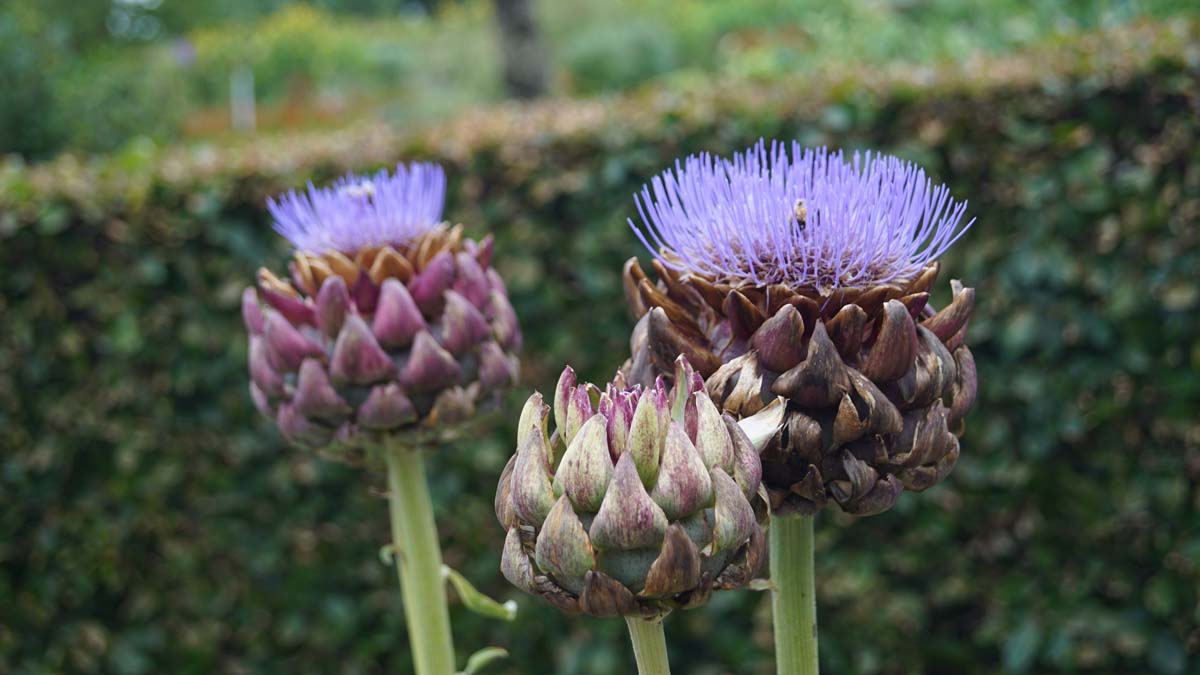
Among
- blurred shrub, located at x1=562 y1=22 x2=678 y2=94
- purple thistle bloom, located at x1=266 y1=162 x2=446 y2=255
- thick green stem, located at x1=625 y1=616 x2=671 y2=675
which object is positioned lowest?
thick green stem, located at x1=625 y1=616 x2=671 y2=675

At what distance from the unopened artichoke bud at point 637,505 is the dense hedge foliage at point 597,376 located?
1601 mm

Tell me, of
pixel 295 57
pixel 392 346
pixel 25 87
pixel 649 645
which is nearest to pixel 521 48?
pixel 25 87

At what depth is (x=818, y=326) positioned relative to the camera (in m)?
0.85

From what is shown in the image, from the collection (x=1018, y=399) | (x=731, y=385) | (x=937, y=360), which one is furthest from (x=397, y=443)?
(x=1018, y=399)

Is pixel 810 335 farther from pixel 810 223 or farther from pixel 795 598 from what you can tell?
pixel 795 598

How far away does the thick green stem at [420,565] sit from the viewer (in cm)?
134

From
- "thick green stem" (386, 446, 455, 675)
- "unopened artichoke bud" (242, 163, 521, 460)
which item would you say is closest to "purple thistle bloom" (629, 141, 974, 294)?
"unopened artichoke bud" (242, 163, 521, 460)

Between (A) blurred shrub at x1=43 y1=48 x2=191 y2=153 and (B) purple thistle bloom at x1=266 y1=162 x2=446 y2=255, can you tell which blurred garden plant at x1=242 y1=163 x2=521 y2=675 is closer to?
(B) purple thistle bloom at x1=266 y1=162 x2=446 y2=255

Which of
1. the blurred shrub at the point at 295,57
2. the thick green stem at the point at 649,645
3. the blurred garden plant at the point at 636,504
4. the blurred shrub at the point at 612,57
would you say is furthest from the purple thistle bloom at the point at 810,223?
the blurred shrub at the point at 295,57

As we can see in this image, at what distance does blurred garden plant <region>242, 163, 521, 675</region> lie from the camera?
125 centimetres

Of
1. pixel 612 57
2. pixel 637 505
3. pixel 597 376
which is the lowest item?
pixel 637 505

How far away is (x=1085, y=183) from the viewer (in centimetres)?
212

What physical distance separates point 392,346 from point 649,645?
0.57 metres

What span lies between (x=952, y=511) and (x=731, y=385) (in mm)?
1604
